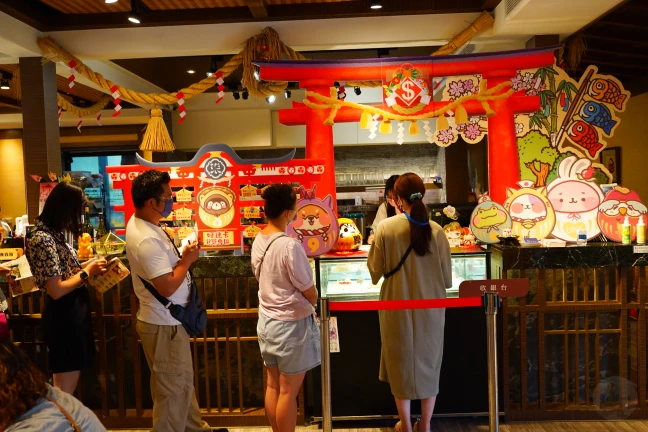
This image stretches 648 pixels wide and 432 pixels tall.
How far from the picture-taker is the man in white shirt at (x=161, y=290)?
9.16ft

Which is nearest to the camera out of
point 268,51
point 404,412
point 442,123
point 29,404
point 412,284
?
point 29,404

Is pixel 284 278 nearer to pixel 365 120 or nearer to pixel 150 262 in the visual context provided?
pixel 150 262

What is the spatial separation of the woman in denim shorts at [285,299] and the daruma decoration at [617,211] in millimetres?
2129

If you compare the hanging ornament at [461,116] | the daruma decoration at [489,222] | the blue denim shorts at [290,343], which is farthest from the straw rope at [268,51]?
the blue denim shorts at [290,343]

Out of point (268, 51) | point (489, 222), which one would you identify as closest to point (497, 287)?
point (489, 222)

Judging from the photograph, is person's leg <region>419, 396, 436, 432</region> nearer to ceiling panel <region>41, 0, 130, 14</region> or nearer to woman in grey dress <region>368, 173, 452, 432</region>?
woman in grey dress <region>368, 173, 452, 432</region>

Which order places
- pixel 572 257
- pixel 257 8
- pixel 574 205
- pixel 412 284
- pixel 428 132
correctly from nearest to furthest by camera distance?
pixel 412 284
pixel 572 257
pixel 574 205
pixel 428 132
pixel 257 8

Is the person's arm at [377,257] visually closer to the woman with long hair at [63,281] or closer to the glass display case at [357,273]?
the glass display case at [357,273]

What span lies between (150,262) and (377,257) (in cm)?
120

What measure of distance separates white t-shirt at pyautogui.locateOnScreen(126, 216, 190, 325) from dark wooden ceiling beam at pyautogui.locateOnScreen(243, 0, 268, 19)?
8.65 feet

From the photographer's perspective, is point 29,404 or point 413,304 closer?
point 29,404

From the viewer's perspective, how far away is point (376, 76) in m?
4.68

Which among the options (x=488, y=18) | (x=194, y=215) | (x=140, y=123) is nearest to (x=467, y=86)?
(x=488, y=18)

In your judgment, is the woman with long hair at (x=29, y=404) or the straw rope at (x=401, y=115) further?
the straw rope at (x=401, y=115)
